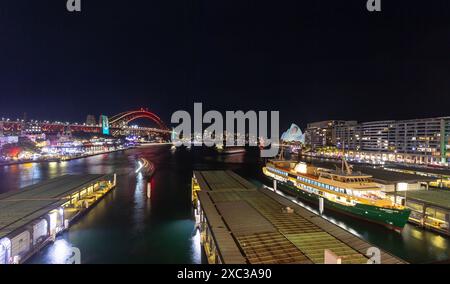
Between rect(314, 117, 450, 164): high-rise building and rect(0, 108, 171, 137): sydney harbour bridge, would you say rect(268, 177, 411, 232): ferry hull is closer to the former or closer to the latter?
rect(314, 117, 450, 164): high-rise building

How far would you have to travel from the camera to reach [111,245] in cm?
1537

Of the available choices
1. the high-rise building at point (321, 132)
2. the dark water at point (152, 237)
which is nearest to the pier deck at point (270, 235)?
the dark water at point (152, 237)

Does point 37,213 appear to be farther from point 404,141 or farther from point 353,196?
point 404,141

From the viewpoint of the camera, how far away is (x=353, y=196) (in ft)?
66.5

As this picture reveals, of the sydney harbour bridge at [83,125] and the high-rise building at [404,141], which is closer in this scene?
the high-rise building at [404,141]

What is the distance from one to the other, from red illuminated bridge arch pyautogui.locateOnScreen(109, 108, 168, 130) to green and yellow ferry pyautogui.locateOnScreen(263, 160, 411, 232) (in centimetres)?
14786

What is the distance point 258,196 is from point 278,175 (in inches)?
593

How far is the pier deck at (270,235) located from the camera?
9.46 m

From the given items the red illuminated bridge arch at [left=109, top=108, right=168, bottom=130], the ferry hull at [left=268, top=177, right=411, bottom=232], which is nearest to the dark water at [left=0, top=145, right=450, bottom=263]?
the ferry hull at [left=268, top=177, right=411, bottom=232]

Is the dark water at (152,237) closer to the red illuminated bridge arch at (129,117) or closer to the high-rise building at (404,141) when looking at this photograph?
the high-rise building at (404,141)

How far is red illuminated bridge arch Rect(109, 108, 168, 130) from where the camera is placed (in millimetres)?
161875

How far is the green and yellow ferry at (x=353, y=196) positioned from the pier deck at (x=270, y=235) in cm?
608
